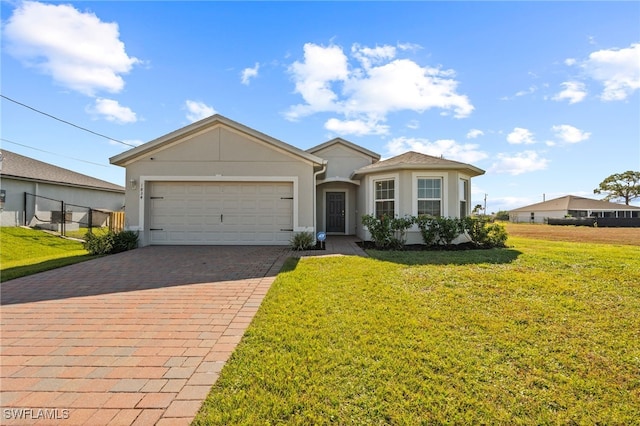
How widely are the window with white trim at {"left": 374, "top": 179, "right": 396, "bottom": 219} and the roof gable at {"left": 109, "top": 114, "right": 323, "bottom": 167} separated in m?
2.93

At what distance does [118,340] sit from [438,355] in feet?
11.3

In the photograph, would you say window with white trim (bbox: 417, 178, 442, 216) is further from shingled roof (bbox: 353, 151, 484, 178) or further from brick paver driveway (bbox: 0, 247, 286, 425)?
brick paver driveway (bbox: 0, 247, 286, 425)

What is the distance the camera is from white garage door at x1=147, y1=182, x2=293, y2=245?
10398mm

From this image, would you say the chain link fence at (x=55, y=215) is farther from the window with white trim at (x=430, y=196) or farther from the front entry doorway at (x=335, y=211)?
the window with white trim at (x=430, y=196)

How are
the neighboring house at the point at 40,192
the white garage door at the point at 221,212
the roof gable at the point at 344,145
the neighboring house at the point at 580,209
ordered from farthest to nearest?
1. the neighboring house at the point at 580,209
2. the roof gable at the point at 344,145
3. the neighboring house at the point at 40,192
4. the white garage door at the point at 221,212

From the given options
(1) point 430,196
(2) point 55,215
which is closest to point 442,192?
(1) point 430,196

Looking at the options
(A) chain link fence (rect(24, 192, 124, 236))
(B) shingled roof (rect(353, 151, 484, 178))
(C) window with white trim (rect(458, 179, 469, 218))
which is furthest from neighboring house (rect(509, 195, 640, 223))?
(A) chain link fence (rect(24, 192, 124, 236))

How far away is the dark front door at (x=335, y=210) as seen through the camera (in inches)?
586

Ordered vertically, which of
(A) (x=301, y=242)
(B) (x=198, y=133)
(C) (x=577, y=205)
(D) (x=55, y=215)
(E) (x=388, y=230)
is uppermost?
(B) (x=198, y=133)

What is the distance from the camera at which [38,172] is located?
16.4 m

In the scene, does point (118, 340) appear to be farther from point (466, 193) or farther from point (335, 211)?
point (335, 211)

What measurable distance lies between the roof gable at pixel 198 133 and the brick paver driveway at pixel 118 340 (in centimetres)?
505

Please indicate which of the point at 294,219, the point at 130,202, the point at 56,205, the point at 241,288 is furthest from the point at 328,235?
the point at 56,205

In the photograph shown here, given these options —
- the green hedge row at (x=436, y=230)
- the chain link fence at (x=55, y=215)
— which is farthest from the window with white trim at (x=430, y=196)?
the chain link fence at (x=55, y=215)
